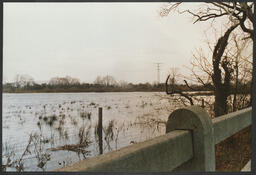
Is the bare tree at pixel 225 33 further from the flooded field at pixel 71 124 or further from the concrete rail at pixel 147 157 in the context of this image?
the concrete rail at pixel 147 157

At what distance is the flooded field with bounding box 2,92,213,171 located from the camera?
11.4ft

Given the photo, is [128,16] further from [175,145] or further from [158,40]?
[175,145]

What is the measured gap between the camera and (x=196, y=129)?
116 cm

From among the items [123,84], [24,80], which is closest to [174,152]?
[123,84]

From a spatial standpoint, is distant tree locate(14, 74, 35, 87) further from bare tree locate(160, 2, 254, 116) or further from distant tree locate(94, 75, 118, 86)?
bare tree locate(160, 2, 254, 116)

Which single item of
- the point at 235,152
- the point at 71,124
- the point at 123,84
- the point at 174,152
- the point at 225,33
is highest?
the point at 225,33

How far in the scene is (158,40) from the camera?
3.72 metres

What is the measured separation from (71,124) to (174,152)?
128 inches

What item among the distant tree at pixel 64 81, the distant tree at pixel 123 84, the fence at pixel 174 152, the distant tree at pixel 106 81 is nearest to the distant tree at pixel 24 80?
the distant tree at pixel 64 81

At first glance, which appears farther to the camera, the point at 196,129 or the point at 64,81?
the point at 64,81

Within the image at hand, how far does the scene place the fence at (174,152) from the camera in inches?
31.3

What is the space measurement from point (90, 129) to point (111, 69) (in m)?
1.18

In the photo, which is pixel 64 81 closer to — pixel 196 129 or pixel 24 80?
pixel 24 80

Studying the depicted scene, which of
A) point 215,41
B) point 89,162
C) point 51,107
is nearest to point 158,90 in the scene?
point 215,41
